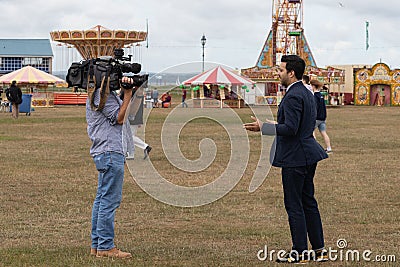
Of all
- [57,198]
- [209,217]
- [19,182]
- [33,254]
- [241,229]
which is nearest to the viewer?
[33,254]

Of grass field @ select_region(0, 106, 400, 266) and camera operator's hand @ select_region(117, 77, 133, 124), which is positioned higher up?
→ camera operator's hand @ select_region(117, 77, 133, 124)

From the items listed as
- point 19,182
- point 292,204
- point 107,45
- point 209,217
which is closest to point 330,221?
point 209,217

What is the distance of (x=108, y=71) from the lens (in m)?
7.04

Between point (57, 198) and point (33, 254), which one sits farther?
point (57, 198)


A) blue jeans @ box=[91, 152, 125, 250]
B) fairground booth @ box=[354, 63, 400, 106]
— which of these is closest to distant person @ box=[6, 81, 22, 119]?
blue jeans @ box=[91, 152, 125, 250]

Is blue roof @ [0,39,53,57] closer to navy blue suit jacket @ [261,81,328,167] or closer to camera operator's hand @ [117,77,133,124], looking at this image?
camera operator's hand @ [117,77,133,124]

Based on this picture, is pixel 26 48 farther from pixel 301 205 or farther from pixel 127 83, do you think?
pixel 301 205

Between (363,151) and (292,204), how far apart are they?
12.1 m

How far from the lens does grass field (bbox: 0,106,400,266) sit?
755 centimetres

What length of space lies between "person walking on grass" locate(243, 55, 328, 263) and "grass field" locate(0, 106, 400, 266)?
1.37 feet

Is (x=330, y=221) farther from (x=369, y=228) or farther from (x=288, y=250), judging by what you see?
(x=288, y=250)

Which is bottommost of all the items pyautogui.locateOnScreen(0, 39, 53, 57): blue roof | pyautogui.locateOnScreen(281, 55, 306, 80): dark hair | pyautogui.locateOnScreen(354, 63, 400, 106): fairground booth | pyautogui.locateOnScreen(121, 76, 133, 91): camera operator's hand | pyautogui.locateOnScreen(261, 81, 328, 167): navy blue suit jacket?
pyautogui.locateOnScreen(354, 63, 400, 106): fairground booth

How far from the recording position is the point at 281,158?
7.00m
